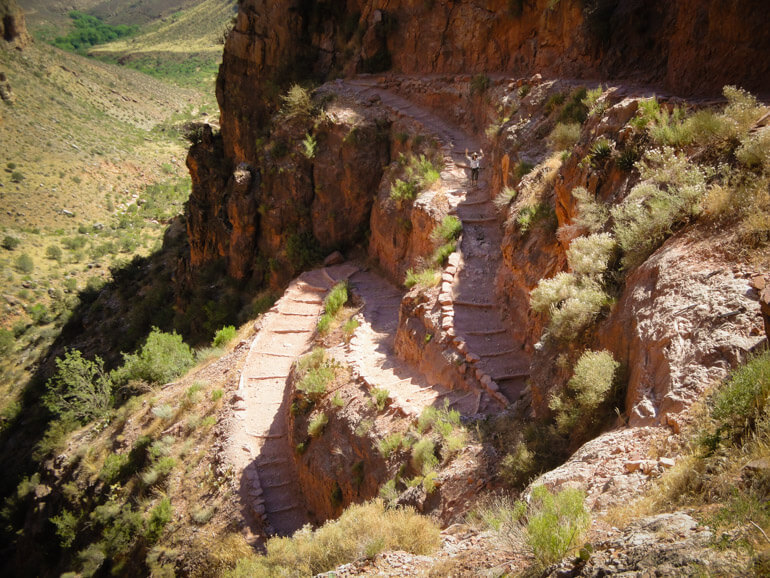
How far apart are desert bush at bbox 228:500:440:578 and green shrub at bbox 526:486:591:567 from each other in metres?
1.75

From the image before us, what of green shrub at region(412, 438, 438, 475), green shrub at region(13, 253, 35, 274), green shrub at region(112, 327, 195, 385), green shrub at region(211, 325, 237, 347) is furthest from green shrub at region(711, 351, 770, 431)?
green shrub at region(13, 253, 35, 274)

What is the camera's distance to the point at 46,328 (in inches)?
1228

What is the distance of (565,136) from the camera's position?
9.92m

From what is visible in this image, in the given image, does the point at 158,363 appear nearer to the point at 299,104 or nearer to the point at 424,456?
the point at 299,104

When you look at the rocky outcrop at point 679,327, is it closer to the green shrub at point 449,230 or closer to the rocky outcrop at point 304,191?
the green shrub at point 449,230

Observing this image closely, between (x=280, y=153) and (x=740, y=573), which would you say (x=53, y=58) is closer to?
(x=280, y=153)

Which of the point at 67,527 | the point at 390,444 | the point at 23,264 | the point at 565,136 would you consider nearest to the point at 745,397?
the point at 390,444

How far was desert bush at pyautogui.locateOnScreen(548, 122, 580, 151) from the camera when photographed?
32.1 ft

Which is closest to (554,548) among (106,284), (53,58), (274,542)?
(274,542)

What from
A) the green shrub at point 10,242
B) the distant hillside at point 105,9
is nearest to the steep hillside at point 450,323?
the green shrub at point 10,242

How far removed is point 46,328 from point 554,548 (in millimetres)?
35475

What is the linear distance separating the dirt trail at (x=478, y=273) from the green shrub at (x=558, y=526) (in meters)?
3.62

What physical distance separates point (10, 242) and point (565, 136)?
3772 cm

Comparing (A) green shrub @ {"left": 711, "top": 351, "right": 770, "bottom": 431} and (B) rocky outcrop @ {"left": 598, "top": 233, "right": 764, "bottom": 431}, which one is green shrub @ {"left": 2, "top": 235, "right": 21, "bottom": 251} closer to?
(B) rocky outcrop @ {"left": 598, "top": 233, "right": 764, "bottom": 431}
